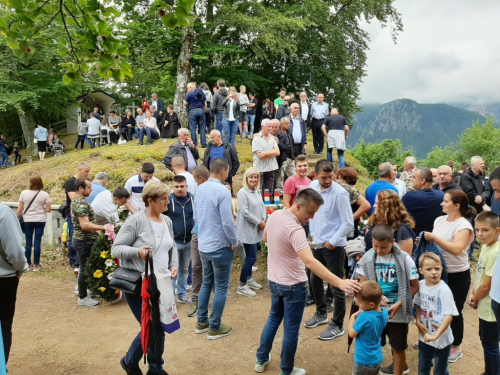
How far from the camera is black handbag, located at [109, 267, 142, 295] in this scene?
349 cm

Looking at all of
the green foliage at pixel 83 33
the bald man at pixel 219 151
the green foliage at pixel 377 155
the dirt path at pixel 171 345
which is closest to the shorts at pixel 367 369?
the dirt path at pixel 171 345

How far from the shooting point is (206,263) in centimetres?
501

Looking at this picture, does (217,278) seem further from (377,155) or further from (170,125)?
(377,155)

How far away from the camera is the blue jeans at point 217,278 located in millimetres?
4855

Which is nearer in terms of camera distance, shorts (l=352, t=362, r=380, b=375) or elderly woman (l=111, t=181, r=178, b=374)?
shorts (l=352, t=362, r=380, b=375)

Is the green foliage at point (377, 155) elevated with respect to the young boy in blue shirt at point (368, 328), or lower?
elevated

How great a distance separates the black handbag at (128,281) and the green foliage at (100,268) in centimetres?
289

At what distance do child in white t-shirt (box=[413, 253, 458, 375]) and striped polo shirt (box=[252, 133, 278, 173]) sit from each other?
5250 mm

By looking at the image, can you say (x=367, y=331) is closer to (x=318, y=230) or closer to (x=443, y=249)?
(x=443, y=249)

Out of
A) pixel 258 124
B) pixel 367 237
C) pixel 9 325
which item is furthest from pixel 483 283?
pixel 258 124

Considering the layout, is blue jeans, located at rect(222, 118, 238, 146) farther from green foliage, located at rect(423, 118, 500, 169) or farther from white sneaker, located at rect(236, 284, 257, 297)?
green foliage, located at rect(423, 118, 500, 169)

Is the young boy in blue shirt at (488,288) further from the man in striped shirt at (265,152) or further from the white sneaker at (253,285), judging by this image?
the man in striped shirt at (265,152)

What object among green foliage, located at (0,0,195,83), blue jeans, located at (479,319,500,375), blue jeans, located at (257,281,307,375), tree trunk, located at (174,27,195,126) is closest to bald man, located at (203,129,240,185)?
green foliage, located at (0,0,195,83)

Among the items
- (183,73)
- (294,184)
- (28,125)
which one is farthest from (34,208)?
(28,125)
